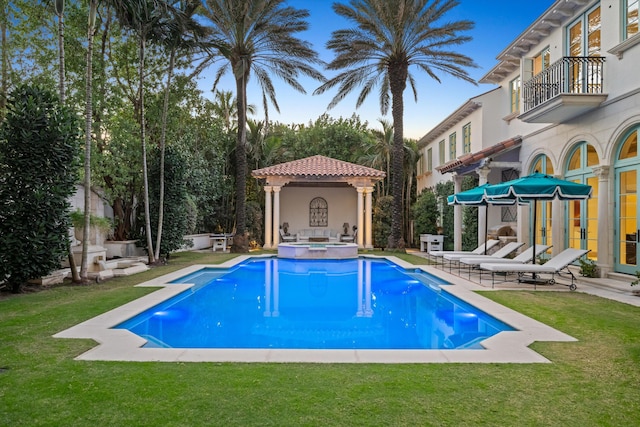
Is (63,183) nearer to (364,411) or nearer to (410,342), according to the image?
(410,342)

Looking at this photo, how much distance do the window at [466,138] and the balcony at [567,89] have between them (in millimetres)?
6406

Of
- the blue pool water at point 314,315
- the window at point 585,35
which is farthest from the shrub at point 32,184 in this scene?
the window at point 585,35

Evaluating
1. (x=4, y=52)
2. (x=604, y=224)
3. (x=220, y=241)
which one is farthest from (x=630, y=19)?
(x=220, y=241)

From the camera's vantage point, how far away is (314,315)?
8.78 m

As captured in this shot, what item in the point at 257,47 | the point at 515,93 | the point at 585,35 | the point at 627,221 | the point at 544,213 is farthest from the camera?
the point at 257,47

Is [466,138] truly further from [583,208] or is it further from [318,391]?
[318,391]

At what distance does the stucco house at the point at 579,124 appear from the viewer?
35.3 feet

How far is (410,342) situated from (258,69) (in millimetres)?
17499

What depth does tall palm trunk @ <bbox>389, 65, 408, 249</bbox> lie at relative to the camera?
20094 mm

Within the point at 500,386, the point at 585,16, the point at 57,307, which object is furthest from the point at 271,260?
the point at 500,386

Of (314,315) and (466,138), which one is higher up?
(466,138)

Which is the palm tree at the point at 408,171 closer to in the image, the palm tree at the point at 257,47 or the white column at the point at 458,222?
the white column at the point at 458,222

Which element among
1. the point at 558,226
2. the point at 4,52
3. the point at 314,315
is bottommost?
the point at 314,315

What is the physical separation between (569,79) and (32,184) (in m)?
14.2
